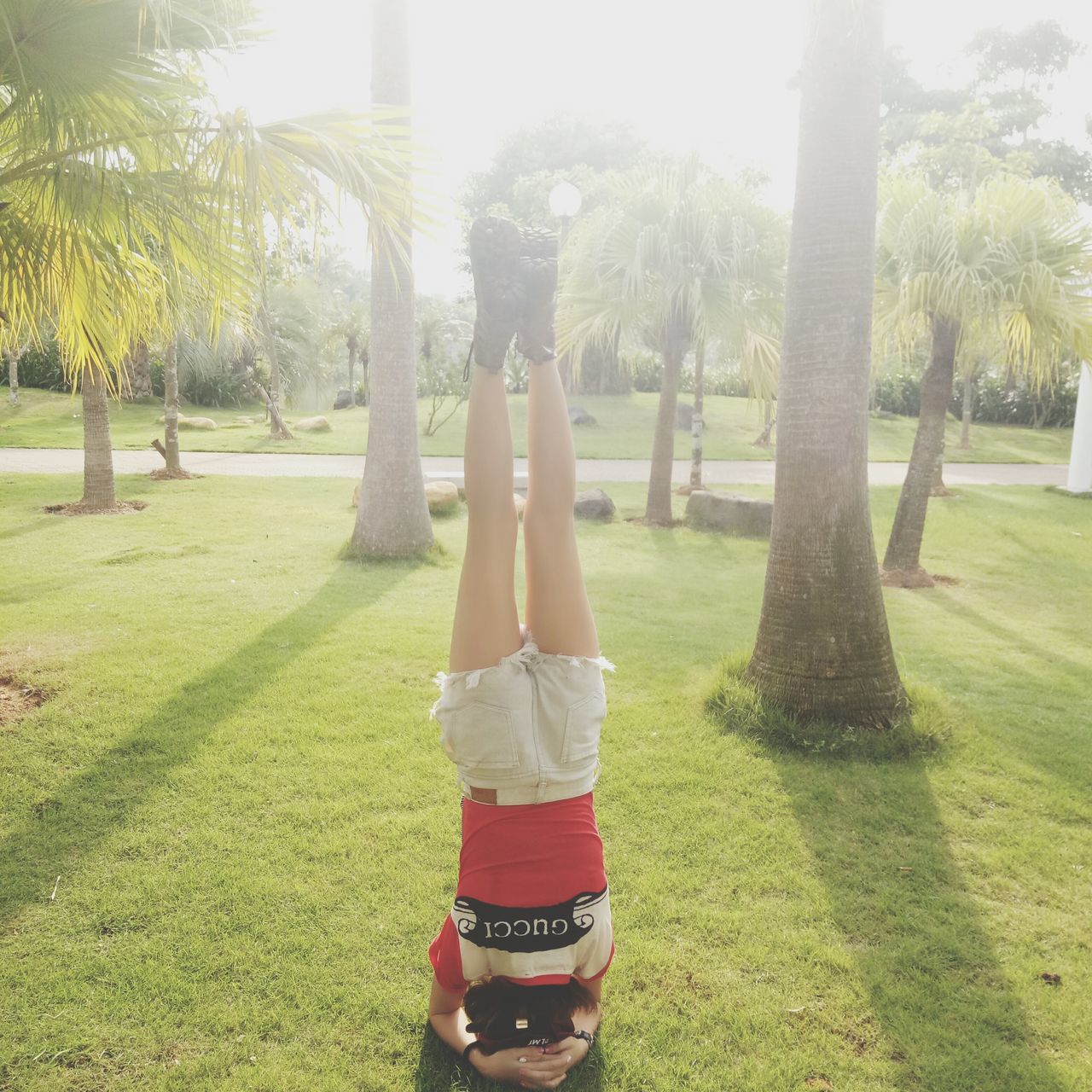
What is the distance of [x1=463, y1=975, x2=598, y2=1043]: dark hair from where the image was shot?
230 centimetres

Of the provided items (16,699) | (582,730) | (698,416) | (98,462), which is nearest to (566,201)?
(698,416)

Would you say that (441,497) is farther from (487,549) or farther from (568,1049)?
(568,1049)

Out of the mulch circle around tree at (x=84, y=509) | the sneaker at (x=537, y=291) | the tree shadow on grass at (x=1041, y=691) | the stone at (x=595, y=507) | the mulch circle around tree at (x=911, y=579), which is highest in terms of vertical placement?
the sneaker at (x=537, y=291)

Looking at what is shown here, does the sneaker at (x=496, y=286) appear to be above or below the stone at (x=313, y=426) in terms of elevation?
above

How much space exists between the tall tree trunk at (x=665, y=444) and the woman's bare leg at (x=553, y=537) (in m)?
10.2

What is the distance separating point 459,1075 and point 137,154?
4.98m

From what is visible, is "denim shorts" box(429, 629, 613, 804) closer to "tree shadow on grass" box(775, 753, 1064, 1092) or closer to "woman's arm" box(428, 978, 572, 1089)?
"woman's arm" box(428, 978, 572, 1089)

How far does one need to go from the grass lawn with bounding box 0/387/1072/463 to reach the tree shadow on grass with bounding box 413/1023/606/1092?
58.6ft

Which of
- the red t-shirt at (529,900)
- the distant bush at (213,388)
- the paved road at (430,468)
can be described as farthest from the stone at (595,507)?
the distant bush at (213,388)

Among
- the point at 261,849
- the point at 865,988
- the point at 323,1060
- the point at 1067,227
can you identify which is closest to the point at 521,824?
the point at 323,1060

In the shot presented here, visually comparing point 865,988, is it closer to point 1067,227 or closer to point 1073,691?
point 1073,691

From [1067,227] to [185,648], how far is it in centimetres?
920

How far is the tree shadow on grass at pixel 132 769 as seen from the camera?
350 cm

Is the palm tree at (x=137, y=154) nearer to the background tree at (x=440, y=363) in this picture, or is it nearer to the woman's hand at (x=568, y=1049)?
the woman's hand at (x=568, y=1049)
